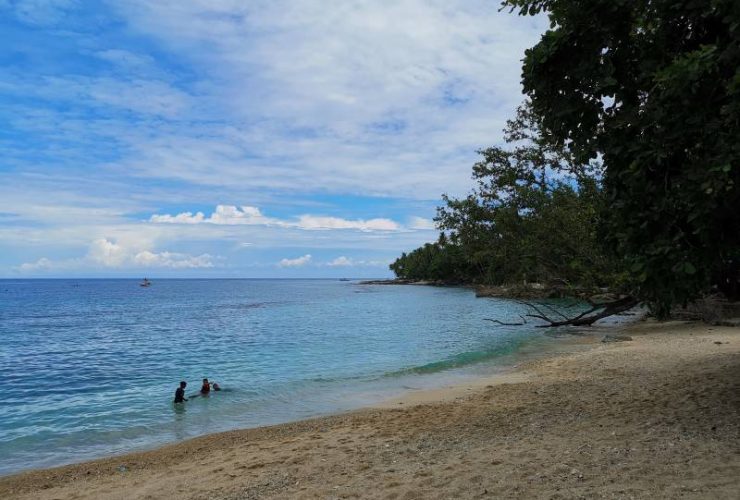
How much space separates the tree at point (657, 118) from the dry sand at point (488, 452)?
Result: 1.88 meters

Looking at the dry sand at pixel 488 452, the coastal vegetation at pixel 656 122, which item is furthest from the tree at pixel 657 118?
the dry sand at pixel 488 452

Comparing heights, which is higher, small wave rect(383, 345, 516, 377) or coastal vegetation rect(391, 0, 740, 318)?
coastal vegetation rect(391, 0, 740, 318)

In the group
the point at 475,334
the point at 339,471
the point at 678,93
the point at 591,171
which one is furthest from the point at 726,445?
the point at 475,334

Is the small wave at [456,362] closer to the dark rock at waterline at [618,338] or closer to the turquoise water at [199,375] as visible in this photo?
the turquoise water at [199,375]

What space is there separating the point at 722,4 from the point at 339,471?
6964 millimetres

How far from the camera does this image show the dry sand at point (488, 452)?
558cm

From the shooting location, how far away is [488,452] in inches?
273

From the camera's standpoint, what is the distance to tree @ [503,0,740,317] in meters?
5.09

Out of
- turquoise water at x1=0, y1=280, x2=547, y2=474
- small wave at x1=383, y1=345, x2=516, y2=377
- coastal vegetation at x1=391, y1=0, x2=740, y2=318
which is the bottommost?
turquoise water at x1=0, y1=280, x2=547, y2=474

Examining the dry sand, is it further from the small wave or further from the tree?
the small wave

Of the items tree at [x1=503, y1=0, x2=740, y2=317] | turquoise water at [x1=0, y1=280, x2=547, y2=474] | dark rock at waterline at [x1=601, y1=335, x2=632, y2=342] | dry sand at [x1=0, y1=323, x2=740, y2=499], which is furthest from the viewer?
dark rock at waterline at [x1=601, y1=335, x2=632, y2=342]

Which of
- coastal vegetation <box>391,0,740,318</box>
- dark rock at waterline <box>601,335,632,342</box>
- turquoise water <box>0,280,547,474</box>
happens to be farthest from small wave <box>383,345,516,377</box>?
coastal vegetation <box>391,0,740,318</box>

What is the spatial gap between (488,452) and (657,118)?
473 centimetres

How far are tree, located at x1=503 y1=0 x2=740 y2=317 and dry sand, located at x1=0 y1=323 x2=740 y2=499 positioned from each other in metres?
1.88
